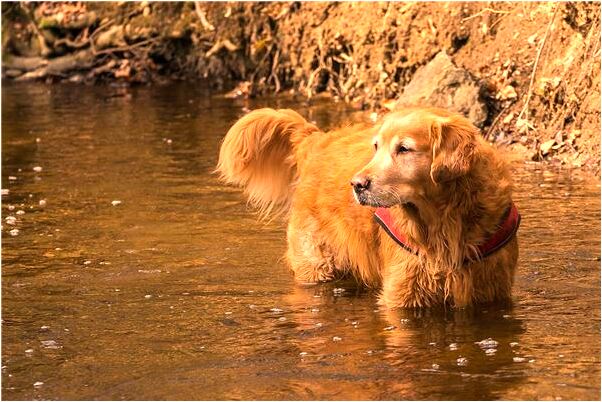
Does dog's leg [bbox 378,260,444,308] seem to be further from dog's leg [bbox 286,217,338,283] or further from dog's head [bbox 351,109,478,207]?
dog's leg [bbox 286,217,338,283]

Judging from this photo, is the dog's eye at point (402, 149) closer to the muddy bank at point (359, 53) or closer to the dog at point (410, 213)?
the dog at point (410, 213)

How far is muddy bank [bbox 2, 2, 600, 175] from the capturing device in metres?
12.8

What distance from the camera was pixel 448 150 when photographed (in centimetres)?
754

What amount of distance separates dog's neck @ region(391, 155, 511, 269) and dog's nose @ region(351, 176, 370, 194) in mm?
413

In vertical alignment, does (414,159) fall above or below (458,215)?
above

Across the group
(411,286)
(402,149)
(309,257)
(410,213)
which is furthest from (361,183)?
(309,257)

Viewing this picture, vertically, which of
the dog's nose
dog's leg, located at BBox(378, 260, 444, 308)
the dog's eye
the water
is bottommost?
the water

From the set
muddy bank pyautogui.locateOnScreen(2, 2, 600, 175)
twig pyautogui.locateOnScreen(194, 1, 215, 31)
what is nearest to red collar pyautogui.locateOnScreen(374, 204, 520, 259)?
muddy bank pyautogui.locateOnScreen(2, 2, 600, 175)

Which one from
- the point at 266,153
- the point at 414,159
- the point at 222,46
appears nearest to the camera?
the point at 414,159

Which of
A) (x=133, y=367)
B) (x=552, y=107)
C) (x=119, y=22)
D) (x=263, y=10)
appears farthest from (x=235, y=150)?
(x=119, y=22)

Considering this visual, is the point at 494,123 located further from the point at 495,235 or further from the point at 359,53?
the point at 495,235

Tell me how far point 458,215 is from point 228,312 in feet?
5.54

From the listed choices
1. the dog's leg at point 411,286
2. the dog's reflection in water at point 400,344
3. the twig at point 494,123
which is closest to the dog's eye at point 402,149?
the dog's leg at point 411,286

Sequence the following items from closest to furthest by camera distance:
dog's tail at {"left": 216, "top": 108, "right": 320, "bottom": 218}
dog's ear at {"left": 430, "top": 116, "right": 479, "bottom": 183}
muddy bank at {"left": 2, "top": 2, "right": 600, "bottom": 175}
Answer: dog's ear at {"left": 430, "top": 116, "right": 479, "bottom": 183} < dog's tail at {"left": 216, "top": 108, "right": 320, "bottom": 218} < muddy bank at {"left": 2, "top": 2, "right": 600, "bottom": 175}
